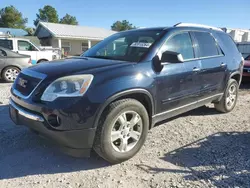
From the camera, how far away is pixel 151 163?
319cm

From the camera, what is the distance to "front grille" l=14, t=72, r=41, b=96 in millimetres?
2970

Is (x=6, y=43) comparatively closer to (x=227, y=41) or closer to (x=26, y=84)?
(x=26, y=84)

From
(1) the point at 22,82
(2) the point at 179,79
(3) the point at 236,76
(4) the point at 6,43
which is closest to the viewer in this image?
(1) the point at 22,82

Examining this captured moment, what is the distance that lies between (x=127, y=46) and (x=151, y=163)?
1888mm

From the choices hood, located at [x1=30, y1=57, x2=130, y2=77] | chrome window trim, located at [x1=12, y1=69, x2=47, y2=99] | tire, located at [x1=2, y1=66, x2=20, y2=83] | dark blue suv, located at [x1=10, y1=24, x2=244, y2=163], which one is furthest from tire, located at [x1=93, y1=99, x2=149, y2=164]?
tire, located at [x1=2, y1=66, x2=20, y2=83]

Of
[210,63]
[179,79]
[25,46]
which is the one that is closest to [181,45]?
[179,79]

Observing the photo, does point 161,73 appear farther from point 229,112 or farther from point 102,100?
point 229,112

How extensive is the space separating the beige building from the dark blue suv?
23.1m

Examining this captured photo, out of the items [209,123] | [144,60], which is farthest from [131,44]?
[209,123]

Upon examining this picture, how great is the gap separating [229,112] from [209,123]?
3.57ft

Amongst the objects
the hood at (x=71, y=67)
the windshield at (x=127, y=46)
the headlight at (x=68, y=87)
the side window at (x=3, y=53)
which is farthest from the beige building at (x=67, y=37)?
the headlight at (x=68, y=87)

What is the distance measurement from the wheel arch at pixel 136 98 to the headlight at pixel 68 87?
0.31 meters

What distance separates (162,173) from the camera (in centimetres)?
295

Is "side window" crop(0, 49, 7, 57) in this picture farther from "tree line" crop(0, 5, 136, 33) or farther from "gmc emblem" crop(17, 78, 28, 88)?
"tree line" crop(0, 5, 136, 33)
